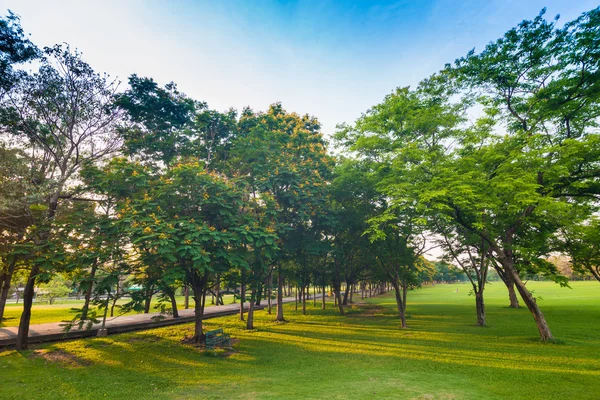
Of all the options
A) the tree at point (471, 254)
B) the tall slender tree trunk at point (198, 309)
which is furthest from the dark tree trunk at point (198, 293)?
the tree at point (471, 254)

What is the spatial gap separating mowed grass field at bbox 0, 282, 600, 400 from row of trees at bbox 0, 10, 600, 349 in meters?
2.38

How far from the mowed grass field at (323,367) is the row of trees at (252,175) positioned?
2.38 meters

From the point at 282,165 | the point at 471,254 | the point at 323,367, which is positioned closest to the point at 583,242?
the point at 471,254

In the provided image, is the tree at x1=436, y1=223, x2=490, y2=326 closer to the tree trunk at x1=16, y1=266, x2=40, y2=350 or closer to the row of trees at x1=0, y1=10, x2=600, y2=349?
the row of trees at x1=0, y1=10, x2=600, y2=349

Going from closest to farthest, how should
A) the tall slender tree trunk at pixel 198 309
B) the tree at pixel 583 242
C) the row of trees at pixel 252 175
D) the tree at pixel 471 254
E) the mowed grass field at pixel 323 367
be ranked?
the mowed grass field at pixel 323 367
the row of trees at pixel 252 175
the tall slender tree trunk at pixel 198 309
the tree at pixel 583 242
the tree at pixel 471 254

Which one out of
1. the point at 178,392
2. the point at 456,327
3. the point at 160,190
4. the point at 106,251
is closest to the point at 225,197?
the point at 160,190

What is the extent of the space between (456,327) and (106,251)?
22822 millimetres

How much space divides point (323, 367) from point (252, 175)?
12.0 m

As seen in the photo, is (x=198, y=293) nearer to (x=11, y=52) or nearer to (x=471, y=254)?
(x=11, y=52)

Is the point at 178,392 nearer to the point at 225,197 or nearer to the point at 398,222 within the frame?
the point at 225,197

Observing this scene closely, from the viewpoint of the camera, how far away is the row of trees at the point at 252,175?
1308 cm

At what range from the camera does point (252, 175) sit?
19.3 m

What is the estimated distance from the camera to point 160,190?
13.4 metres

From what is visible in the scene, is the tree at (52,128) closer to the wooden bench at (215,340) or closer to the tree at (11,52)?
the tree at (11,52)
